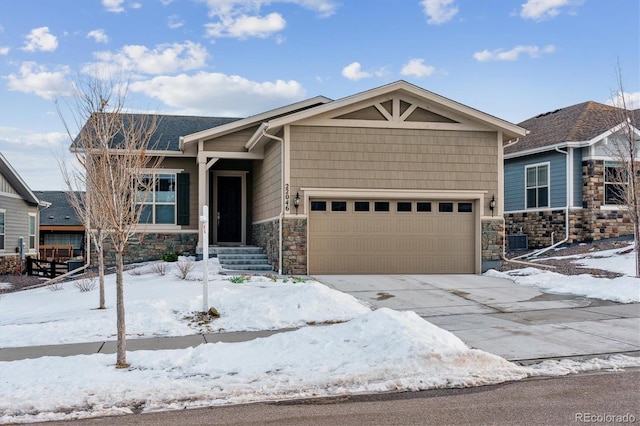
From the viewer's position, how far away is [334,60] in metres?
17.5

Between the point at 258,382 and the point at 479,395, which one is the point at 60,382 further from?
the point at 479,395

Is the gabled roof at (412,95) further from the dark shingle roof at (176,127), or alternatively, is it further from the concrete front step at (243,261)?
the dark shingle roof at (176,127)

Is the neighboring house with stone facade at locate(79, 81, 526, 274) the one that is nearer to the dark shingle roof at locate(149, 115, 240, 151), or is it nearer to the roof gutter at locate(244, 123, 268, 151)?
the roof gutter at locate(244, 123, 268, 151)

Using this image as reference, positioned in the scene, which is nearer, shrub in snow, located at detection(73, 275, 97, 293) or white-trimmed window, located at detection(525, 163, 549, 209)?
→ shrub in snow, located at detection(73, 275, 97, 293)

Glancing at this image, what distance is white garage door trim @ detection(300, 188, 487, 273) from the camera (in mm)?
14859

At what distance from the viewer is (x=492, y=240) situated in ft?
51.3

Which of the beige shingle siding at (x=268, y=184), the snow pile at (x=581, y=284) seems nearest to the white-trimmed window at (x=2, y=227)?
the beige shingle siding at (x=268, y=184)

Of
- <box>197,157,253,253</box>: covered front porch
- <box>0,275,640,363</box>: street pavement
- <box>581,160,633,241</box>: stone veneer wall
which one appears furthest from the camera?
<box>581,160,633,241</box>: stone veneer wall

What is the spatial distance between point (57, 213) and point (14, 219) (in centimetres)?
1295

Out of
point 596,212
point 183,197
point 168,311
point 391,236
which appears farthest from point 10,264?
point 596,212

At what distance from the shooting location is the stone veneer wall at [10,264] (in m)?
22.7

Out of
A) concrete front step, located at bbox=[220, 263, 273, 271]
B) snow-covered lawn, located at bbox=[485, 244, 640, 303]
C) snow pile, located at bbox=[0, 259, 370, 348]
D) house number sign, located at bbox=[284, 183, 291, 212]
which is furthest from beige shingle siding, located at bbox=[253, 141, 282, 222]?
snow-covered lawn, located at bbox=[485, 244, 640, 303]

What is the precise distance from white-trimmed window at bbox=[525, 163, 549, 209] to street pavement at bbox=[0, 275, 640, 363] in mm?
9094

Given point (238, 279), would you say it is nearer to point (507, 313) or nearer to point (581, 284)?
point (507, 313)
